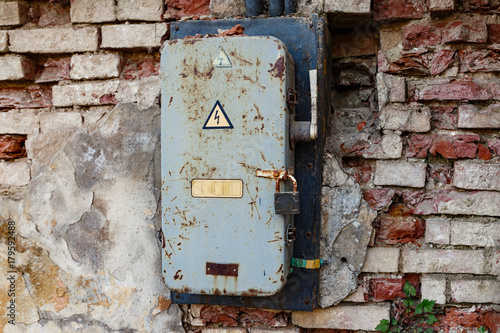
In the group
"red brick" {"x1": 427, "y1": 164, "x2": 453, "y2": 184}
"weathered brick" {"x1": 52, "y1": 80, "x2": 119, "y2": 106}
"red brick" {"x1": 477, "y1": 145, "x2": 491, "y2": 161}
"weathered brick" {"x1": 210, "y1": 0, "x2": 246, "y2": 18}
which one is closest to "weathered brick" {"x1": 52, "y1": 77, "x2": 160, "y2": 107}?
"weathered brick" {"x1": 52, "y1": 80, "x2": 119, "y2": 106}

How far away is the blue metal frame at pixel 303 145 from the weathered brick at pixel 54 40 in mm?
363

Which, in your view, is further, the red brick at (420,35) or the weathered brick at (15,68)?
the weathered brick at (15,68)

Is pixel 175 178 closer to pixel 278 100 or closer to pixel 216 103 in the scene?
pixel 216 103

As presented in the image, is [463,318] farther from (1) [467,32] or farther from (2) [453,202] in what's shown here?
(1) [467,32]

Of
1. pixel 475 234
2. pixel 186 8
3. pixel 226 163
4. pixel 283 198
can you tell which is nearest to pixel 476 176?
pixel 475 234

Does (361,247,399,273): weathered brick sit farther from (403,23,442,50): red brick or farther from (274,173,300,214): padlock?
(403,23,442,50): red brick

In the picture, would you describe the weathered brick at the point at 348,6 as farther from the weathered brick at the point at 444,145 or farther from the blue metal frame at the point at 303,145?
the weathered brick at the point at 444,145

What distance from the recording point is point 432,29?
58.4 inches

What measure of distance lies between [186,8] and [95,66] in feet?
1.37

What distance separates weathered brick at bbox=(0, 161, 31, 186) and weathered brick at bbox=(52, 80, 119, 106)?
28cm

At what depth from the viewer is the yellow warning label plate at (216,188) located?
4.24ft

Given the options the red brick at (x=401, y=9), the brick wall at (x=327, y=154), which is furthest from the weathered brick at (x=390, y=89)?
the red brick at (x=401, y=9)

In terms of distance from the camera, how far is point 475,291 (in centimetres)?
149

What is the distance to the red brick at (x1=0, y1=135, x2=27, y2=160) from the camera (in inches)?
65.4
